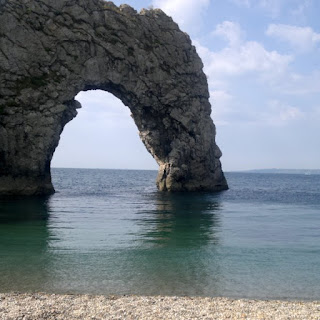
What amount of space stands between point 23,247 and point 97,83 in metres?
38.8

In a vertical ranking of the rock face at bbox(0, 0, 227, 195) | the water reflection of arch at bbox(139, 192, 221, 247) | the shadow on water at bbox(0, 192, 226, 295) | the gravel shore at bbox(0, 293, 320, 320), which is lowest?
the water reflection of arch at bbox(139, 192, 221, 247)

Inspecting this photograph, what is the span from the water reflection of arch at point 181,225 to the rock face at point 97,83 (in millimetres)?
21138

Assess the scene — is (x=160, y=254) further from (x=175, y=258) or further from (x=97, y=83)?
(x=97, y=83)

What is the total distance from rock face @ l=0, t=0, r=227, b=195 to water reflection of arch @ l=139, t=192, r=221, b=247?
21.1 m

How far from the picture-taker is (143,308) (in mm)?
10930

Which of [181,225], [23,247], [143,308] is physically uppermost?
[143,308]

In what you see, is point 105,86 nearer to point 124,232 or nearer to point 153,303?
point 124,232

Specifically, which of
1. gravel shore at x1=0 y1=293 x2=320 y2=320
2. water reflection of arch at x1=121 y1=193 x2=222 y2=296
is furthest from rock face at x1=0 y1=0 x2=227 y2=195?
gravel shore at x1=0 y1=293 x2=320 y2=320

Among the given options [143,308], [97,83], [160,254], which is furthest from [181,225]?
[97,83]

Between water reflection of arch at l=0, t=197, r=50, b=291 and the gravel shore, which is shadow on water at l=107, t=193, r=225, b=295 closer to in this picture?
the gravel shore

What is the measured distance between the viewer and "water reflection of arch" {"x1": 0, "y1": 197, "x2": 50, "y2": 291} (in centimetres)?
1412

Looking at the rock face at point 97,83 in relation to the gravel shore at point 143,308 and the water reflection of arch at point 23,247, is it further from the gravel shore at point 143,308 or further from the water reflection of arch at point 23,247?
the gravel shore at point 143,308

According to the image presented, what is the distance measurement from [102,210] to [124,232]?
43.3ft

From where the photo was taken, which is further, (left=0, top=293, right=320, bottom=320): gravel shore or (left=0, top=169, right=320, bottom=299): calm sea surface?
(left=0, top=169, right=320, bottom=299): calm sea surface
